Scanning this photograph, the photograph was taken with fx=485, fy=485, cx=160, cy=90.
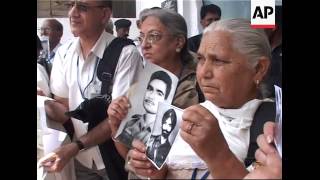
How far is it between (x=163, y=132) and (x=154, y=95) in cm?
17

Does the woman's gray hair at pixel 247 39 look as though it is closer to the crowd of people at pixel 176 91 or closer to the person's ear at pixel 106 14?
the crowd of people at pixel 176 91

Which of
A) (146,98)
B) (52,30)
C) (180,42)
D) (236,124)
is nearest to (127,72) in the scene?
(146,98)

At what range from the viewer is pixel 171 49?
Answer: 2146mm

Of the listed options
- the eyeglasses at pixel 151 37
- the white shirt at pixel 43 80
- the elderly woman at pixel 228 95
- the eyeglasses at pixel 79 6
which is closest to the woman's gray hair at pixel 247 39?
the elderly woman at pixel 228 95

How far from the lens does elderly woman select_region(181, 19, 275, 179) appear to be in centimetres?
205

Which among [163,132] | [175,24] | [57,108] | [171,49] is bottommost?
[163,132]

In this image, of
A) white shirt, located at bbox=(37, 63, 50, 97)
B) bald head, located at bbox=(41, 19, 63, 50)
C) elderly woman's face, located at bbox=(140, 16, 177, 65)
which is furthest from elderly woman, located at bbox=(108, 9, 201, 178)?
white shirt, located at bbox=(37, 63, 50, 97)

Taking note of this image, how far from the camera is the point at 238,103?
82.0 inches

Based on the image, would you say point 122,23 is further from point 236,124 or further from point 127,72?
point 236,124

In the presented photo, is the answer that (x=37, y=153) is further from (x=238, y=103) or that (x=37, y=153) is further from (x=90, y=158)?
(x=238, y=103)

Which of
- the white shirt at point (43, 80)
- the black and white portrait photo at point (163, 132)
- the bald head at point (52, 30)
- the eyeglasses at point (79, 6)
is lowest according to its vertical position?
the black and white portrait photo at point (163, 132)

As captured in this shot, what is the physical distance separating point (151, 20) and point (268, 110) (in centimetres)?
65

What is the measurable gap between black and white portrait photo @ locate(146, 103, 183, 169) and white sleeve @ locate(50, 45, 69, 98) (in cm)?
45

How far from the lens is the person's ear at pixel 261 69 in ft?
6.75
